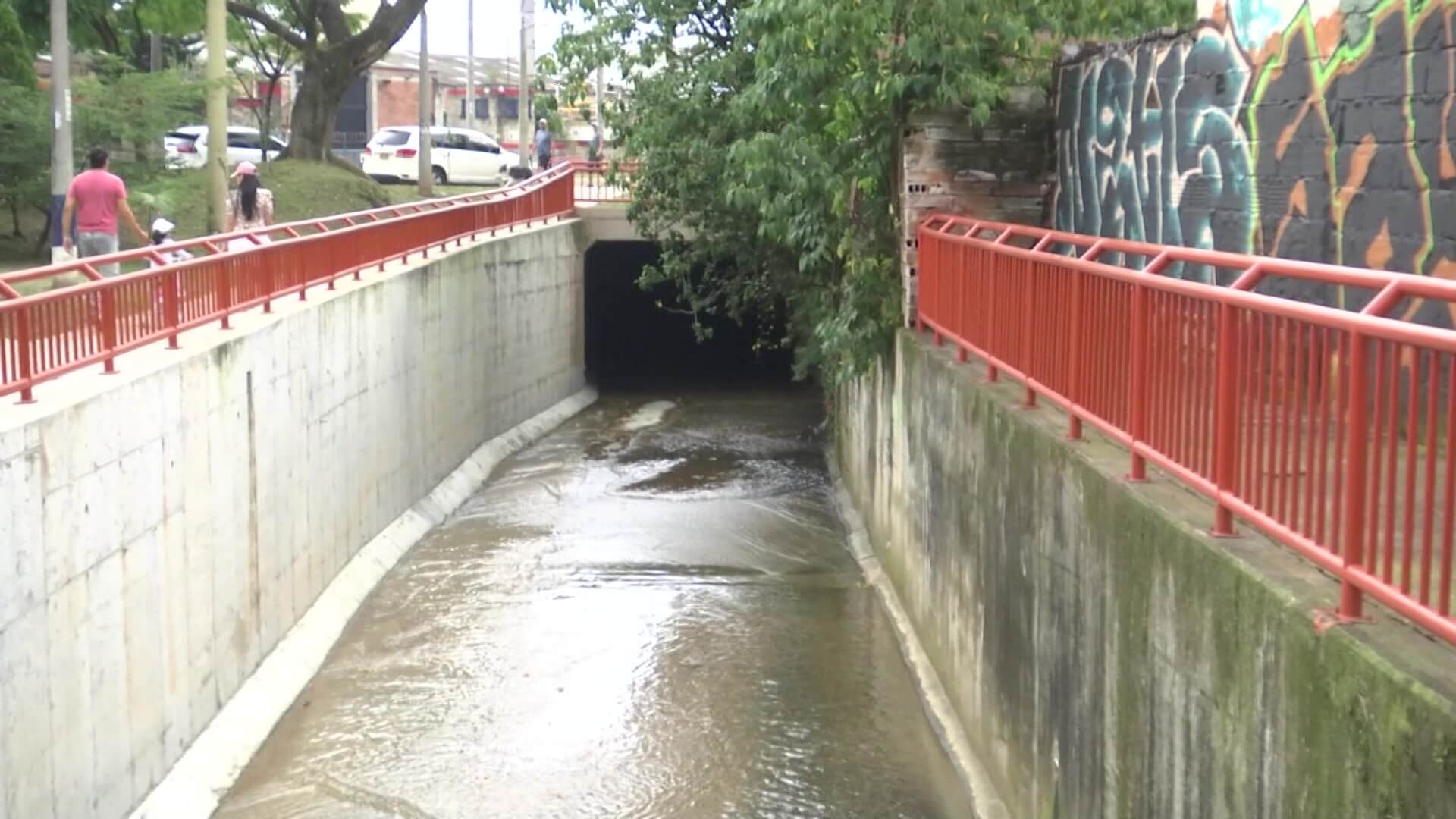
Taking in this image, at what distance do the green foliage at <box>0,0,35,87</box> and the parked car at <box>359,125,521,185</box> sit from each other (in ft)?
46.9

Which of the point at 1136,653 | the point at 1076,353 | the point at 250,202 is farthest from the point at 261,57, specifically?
the point at 1136,653

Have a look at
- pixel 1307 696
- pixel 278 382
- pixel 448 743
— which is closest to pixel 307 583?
pixel 278 382

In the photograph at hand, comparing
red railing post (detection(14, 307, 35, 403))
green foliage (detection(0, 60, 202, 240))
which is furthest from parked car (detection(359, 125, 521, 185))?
red railing post (detection(14, 307, 35, 403))

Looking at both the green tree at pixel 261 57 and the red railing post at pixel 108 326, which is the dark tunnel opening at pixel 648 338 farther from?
the red railing post at pixel 108 326

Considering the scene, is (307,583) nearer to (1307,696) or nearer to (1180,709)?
(1180,709)

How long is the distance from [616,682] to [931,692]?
230 centimetres

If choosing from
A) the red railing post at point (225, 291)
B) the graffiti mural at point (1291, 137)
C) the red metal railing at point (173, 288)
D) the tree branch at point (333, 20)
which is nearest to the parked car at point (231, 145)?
the tree branch at point (333, 20)

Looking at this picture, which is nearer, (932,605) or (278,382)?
(932,605)

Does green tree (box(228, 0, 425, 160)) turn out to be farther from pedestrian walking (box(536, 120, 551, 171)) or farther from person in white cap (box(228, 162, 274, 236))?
person in white cap (box(228, 162, 274, 236))

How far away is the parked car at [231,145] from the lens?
35875 mm

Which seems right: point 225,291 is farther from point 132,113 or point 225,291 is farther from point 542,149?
point 542,149

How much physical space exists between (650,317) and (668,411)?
23.4 feet

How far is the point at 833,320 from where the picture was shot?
13.9m

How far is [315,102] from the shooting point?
30.1m
